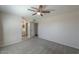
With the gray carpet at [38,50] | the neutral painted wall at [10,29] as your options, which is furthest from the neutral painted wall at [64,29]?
the neutral painted wall at [10,29]

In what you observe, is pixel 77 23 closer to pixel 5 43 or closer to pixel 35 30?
pixel 5 43

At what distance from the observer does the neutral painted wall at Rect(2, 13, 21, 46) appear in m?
4.81

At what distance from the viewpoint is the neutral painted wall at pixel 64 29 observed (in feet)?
14.6

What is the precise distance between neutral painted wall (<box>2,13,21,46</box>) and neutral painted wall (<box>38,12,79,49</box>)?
2.74 m

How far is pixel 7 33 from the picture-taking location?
16.5ft

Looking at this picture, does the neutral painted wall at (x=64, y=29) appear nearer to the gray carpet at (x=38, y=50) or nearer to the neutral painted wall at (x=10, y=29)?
the gray carpet at (x=38, y=50)

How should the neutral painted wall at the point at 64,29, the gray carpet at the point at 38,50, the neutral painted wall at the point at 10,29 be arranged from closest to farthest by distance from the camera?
1. the gray carpet at the point at 38,50
2. the neutral painted wall at the point at 64,29
3. the neutral painted wall at the point at 10,29

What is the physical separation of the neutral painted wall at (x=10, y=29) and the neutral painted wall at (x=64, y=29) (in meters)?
2.74

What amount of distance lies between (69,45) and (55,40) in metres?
1.43

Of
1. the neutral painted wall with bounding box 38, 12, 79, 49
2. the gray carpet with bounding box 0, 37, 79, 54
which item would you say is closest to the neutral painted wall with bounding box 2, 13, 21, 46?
the gray carpet with bounding box 0, 37, 79, 54

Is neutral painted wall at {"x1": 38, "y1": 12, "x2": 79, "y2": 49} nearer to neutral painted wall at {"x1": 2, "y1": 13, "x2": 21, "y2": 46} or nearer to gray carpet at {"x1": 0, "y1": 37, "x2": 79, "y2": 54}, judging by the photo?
gray carpet at {"x1": 0, "y1": 37, "x2": 79, "y2": 54}

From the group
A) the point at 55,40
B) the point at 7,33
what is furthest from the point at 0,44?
the point at 55,40

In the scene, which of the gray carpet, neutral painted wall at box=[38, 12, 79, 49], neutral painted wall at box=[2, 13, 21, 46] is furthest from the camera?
neutral painted wall at box=[2, 13, 21, 46]

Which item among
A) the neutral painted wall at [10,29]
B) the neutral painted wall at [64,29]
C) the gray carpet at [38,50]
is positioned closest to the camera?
the gray carpet at [38,50]
